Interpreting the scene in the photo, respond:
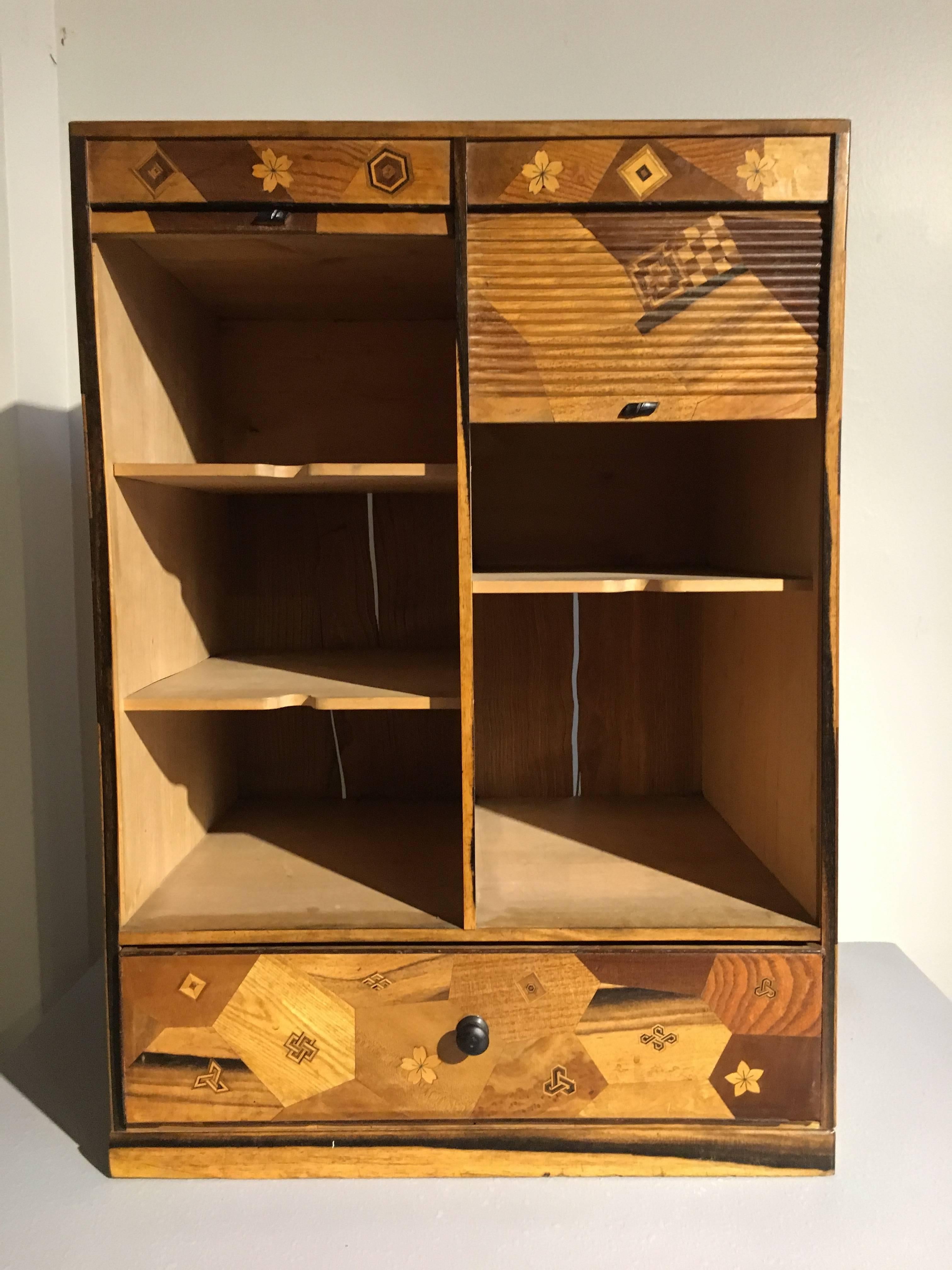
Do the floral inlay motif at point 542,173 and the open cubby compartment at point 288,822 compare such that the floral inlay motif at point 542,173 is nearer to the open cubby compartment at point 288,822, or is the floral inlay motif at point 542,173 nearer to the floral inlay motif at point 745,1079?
the open cubby compartment at point 288,822

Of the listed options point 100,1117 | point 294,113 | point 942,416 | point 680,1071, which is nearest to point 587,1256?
point 680,1071

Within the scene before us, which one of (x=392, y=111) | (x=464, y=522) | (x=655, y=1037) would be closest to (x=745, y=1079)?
(x=655, y=1037)

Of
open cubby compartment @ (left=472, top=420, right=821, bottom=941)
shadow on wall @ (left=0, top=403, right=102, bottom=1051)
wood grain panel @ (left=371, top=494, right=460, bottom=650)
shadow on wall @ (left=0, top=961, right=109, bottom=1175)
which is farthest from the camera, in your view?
Answer: wood grain panel @ (left=371, top=494, right=460, bottom=650)

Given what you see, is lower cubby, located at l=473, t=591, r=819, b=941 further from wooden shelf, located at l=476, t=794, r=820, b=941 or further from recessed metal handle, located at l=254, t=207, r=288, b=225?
recessed metal handle, located at l=254, t=207, r=288, b=225

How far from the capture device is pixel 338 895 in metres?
1.33

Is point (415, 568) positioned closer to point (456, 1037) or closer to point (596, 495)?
point (596, 495)

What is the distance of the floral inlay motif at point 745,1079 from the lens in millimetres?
1217

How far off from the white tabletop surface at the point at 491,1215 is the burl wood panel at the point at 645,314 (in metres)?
1.07

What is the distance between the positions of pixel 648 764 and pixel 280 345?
3.78 feet

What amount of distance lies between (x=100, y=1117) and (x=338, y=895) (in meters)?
0.51

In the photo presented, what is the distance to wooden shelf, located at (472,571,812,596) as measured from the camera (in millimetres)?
1188

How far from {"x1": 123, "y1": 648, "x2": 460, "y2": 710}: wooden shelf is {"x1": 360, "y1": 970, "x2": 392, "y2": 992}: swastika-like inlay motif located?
1.26ft

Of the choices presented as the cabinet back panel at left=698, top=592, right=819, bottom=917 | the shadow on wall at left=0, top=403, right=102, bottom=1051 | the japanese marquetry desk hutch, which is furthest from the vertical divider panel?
the shadow on wall at left=0, top=403, right=102, bottom=1051

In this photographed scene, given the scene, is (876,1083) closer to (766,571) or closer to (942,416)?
(766,571)
